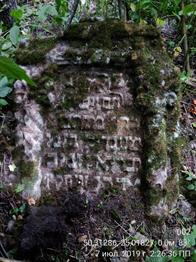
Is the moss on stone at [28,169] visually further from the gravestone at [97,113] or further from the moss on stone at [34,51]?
the moss on stone at [34,51]

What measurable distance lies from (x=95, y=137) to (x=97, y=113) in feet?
0.48

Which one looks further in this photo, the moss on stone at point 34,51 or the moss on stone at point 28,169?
the moss on stone at point 34,51

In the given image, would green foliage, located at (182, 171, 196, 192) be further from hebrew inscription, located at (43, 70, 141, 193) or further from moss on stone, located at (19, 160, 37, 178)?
moss on stone, located at (19, 160, 37, 178)

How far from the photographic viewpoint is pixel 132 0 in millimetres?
3568

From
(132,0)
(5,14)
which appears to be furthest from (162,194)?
(5,14)

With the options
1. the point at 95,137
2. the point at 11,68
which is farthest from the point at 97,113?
the point at 11,68

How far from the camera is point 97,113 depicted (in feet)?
7.72

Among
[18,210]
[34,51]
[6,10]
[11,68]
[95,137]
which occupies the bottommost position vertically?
[18,210]

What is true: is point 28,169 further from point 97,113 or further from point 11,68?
point 11,68

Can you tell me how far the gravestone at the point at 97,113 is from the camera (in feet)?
7.54

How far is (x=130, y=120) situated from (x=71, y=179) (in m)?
0.50

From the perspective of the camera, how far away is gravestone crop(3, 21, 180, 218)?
2299 millimetres
